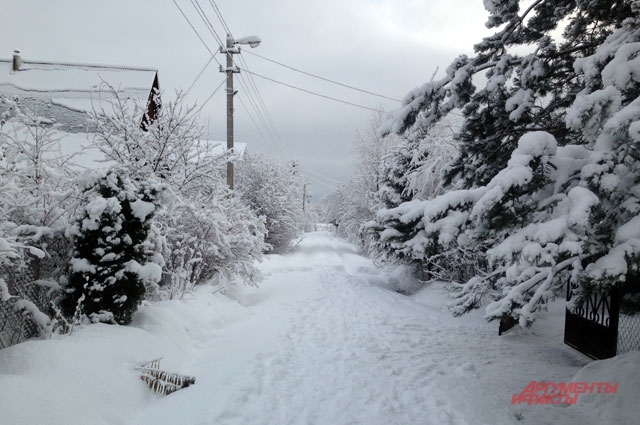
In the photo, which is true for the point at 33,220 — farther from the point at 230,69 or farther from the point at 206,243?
the point at 230,69

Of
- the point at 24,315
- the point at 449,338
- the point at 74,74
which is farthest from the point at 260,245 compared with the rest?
the point at 74,74

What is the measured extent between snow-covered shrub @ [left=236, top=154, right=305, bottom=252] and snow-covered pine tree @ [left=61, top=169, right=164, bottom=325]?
16933mm

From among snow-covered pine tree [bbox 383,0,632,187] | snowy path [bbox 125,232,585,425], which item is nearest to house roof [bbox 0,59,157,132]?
snowy path [bbox 125,232,585,425]

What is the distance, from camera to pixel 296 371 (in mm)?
4957

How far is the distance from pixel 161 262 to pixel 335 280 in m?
8.78

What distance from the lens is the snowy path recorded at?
12.6ft

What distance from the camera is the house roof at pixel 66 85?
13.4 metres

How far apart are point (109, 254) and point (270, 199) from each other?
1852cm

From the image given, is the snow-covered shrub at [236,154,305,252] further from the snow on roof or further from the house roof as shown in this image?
the house roof

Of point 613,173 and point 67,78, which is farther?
point 67,78

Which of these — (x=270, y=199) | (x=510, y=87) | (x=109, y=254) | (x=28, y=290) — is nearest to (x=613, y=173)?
(x=510, y=87)

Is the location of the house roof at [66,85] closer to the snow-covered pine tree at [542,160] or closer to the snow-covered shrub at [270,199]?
the snow-covered shrub at [270,199]

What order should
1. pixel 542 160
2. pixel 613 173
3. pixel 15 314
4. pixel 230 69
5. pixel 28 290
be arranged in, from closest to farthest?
pixel 613 173, pixel 542 160, pixel 15 314, pixel 28 290, pixel 230 69

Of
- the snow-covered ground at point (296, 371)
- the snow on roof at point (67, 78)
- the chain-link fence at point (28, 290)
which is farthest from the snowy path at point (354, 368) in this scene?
the snow on roof at point (67, 78)
